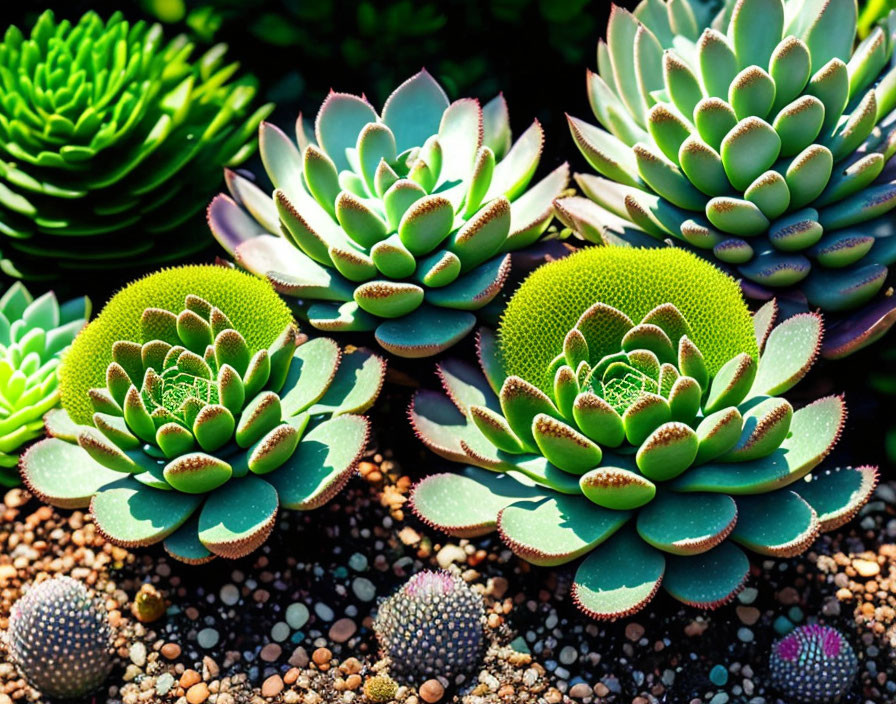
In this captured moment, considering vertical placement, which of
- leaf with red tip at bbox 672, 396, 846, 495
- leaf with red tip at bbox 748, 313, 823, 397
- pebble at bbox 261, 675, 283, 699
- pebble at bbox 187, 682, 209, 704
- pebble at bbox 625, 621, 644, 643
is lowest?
pebble at bbox 187, 682, 209, 704

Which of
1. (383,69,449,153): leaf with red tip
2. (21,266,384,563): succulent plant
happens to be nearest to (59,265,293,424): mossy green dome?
(21,266,384,563): succulent plant

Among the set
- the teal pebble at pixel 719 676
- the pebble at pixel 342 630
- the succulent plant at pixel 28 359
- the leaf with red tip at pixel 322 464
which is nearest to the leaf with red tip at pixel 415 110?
the leaf with red tip at pixel 322 464

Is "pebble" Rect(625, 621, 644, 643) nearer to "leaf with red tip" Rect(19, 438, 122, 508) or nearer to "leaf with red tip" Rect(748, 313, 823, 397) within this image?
"leaf with red tip" Rect(748, 313, 823, 397)

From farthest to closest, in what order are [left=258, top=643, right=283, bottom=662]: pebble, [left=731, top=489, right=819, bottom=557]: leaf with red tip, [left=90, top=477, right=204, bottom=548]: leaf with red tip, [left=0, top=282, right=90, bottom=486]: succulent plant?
[left=0, top=282, right=90, bottom=486]: succulent plant
[left=258, top=643, right=283, bottom=662]: pebble
[left=90, top=477, right=204, bottom=548]: leaf with red tip
[left=731, top=489, right=819, bottom=557]: leaf with red tip

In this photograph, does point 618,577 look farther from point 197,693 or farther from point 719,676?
point 197,693

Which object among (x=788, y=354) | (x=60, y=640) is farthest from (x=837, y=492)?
(x=60, y=640)

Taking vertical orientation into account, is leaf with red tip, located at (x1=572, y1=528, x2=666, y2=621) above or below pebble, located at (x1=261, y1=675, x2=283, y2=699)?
above

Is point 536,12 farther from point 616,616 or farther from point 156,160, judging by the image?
point 616,616
